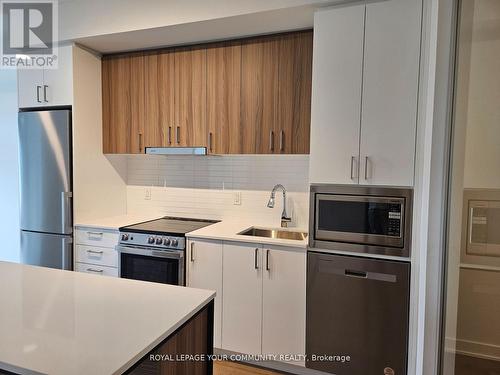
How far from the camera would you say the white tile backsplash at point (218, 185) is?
292 cm

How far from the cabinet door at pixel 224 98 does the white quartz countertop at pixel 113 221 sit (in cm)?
100

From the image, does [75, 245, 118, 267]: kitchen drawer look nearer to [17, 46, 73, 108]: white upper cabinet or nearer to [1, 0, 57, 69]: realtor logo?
[17, 46, 73, 108]: white upper cabinet

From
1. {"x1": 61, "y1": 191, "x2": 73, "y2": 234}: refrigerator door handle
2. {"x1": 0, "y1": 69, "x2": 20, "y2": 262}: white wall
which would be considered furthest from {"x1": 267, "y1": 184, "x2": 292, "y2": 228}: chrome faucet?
{"x1": 0, "y1": 69, "x2": 20, "y2": 262}: white wall

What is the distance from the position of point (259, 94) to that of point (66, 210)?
1.91m

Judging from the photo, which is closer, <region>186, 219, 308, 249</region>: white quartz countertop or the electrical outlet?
<region>186, 219, 308, 249</region>: white quartz countertop

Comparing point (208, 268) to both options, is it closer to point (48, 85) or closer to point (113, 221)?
point (113, 221)

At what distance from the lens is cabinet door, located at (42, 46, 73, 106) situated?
9.40 ft

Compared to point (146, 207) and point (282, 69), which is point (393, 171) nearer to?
point (282, 69)

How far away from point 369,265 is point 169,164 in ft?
6.92

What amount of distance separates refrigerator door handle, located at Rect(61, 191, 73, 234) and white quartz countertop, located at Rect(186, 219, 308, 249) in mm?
1153

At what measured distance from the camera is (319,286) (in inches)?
88.1

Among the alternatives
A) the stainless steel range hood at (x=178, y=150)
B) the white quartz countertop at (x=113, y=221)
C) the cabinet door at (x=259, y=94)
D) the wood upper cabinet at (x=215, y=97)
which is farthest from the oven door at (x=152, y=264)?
the cabinet door at (x=259, y=94)

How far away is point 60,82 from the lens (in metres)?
2.90

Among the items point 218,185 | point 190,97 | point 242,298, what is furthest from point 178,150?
point 242,298
